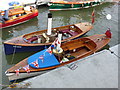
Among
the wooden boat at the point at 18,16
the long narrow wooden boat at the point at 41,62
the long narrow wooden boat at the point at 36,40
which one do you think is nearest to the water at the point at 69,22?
the wooden boat at the point at 18,16

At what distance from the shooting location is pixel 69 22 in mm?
25641

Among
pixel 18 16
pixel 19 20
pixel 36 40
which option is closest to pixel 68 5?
pixel 18 16

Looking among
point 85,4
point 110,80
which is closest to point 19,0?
point 85,4

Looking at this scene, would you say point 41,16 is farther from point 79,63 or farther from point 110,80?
point 110,80

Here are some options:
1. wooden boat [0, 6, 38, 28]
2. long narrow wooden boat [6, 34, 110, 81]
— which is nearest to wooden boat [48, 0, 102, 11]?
wooden boat [0, 6, 38, 28]

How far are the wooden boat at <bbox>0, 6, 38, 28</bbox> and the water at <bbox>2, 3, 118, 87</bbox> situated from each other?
0.71 meters

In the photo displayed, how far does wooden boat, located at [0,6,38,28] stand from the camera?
73.0ft

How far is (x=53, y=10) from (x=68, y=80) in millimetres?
22459

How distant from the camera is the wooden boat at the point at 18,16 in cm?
2225

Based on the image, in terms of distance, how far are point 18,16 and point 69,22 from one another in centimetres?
831

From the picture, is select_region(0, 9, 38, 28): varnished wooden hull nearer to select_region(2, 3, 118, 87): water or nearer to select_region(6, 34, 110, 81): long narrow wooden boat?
select_region(2, 3, 118, 87): water

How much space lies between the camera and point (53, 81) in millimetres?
7812

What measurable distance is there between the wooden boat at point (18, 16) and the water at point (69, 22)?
71 cm

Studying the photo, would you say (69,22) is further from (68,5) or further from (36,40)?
(36,40)
